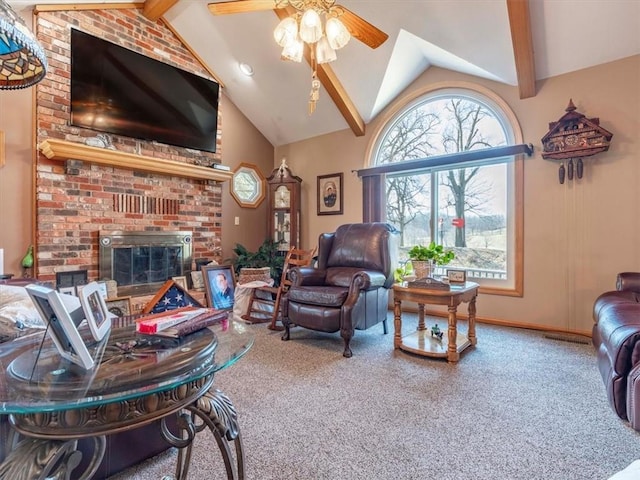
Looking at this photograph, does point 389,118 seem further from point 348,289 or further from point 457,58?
point 348,289

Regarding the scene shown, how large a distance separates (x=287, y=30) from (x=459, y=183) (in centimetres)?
260

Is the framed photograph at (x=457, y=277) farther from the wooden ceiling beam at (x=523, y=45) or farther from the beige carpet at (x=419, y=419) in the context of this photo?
the wooden ceiling beam at (x=523, y=45)

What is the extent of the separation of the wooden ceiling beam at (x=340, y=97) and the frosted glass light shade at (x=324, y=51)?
1.41 meters

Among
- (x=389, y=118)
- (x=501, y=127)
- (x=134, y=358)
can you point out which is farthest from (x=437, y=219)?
(x=134, y=358)

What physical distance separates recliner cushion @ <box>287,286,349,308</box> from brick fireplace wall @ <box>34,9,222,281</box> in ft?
6.86

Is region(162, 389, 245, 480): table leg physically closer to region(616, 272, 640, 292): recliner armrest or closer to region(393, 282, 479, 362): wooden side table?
region(393, 282, 479, 362): wooden side table

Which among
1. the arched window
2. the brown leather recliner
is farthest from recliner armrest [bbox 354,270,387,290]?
the arched window

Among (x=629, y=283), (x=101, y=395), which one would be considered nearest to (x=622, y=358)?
(x=629, y=283)

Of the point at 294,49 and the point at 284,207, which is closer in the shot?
the point at 294,49

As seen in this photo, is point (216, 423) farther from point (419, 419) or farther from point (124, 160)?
Answer: point (124, 160)

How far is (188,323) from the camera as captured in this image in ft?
3.90

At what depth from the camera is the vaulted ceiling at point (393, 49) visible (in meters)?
2.87

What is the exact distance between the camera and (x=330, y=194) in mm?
4918

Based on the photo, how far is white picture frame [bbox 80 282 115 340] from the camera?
1.00 metres
